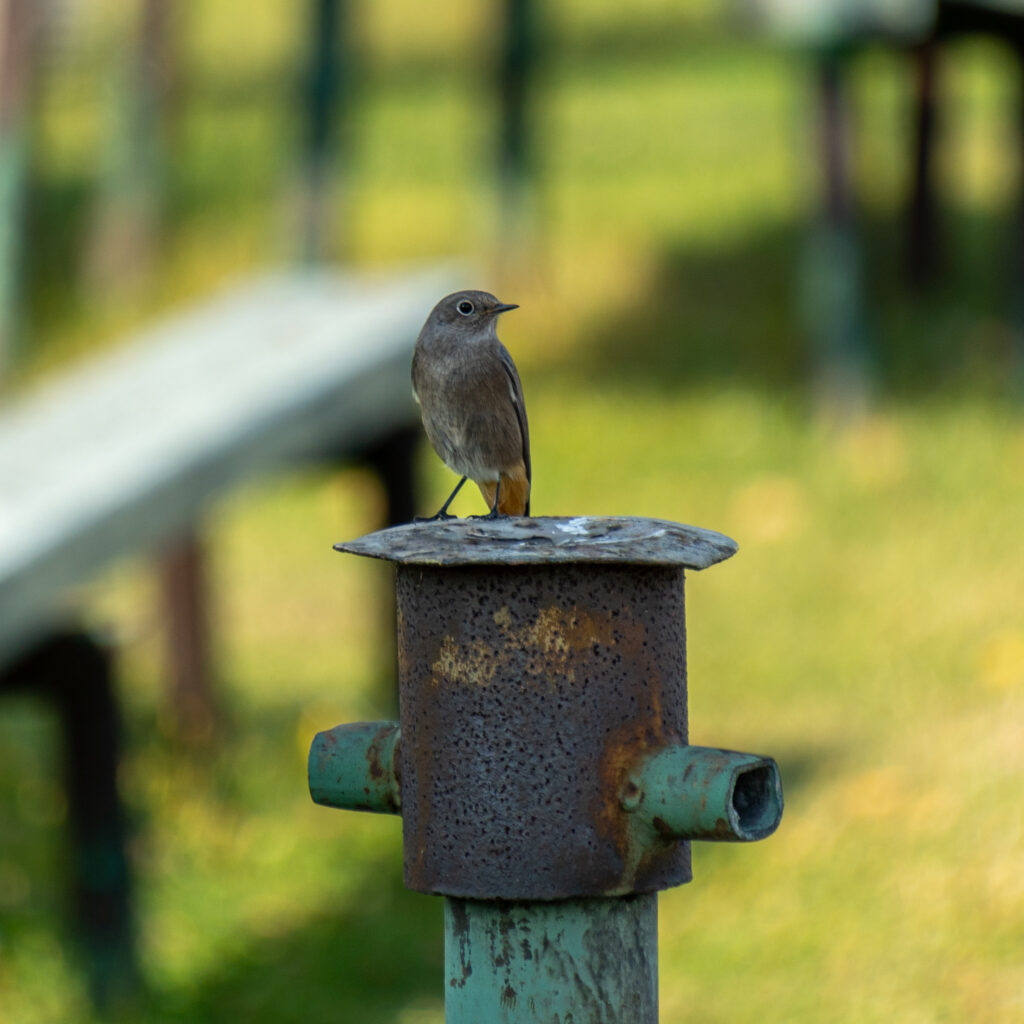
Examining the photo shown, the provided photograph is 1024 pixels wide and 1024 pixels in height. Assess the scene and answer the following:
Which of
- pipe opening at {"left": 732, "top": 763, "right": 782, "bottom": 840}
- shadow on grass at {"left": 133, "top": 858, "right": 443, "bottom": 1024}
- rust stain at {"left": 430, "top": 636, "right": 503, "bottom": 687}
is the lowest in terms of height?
shadow on grass at {"left": 133, "top": 858, "right": 443, "bottom": 1024}

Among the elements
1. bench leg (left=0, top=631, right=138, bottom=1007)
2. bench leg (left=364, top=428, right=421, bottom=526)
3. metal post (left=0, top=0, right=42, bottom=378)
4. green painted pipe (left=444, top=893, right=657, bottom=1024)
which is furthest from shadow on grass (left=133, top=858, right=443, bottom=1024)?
metal post (left=0, top=0, right=42, bottom=378)

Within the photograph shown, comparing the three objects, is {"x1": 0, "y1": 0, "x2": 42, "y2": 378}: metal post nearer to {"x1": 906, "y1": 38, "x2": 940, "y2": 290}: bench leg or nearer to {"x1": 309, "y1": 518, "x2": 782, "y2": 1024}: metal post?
{"x1": 906, "y1": 38, "x2": 940, "y2": 290}: bench leg

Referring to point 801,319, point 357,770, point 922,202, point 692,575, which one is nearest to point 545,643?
point 357,770

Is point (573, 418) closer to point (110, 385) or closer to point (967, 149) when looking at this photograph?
point (110, 385)

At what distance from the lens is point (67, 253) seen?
12.8 meters

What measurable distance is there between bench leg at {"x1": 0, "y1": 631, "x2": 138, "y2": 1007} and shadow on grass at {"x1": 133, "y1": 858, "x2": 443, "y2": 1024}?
17 cm

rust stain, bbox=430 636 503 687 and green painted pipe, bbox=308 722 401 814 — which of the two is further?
green painted pipe, bbox=308 722 401 814

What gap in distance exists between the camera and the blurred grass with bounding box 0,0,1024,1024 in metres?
4.94

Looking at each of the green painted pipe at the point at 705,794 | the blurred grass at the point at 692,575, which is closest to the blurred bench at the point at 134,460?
the blurred grass at the point at 692,575

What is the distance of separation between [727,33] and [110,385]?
44.6 feet

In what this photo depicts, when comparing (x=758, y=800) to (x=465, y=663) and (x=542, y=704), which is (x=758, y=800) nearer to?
(x=542, y=704)

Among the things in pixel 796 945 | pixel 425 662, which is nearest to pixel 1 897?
pixel 796 945

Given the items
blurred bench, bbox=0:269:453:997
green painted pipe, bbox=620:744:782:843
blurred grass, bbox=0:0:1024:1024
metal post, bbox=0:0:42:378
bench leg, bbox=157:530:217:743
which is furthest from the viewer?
metal post, bbox=0:0:42:378

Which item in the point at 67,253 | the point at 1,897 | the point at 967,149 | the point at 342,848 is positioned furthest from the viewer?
the point at 967,149
